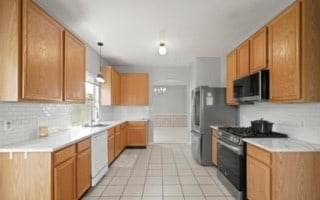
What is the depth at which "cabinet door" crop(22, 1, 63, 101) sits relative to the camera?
2.25 metres

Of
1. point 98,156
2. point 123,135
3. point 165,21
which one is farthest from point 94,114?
point 165,21

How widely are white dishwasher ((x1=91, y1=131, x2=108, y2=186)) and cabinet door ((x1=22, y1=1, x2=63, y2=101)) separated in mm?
1162

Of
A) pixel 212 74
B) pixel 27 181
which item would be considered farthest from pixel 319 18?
pixel 212 74

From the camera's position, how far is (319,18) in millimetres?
2416

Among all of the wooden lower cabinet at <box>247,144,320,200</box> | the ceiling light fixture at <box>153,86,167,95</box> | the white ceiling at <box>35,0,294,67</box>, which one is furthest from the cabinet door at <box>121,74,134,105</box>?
the ceiling light fixture at <box>153,86,167,95</box>

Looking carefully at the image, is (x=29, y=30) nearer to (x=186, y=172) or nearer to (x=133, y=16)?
(x=133, y=16)

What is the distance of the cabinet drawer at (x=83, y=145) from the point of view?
3110 millimetres

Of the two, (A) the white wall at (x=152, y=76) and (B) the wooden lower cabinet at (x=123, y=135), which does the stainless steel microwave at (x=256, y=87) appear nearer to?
(B) the wooden lower cabinet at (x=123, y=135)

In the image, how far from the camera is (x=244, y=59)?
394 centimetres

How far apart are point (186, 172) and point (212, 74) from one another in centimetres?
296

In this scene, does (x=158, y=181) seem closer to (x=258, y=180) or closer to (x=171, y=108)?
(x=258, y=180)

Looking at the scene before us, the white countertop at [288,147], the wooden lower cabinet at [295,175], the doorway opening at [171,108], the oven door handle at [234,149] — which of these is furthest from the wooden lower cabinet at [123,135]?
the doorway opening at [171,108]

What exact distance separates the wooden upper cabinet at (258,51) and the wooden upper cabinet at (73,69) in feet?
8.98

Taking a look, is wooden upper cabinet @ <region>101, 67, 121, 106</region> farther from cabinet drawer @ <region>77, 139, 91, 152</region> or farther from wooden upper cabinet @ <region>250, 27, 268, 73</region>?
wooden upper cabinet @ <region>250, 27, 268, 73</region>
